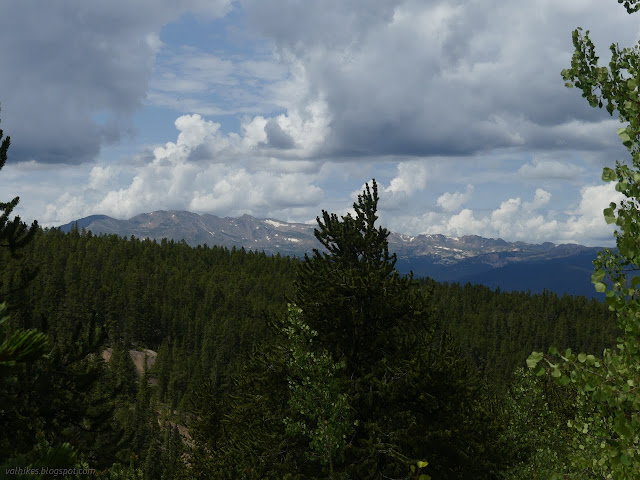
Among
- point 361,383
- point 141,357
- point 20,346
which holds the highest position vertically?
point 20,346

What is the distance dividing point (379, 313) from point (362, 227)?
10.8 feet

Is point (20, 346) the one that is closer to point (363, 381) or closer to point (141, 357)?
point (363, 381)

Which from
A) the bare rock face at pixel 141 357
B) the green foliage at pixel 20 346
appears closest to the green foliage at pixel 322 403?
the green foliage at pixel 20 346

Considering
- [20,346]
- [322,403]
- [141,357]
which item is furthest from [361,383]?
[141,357]

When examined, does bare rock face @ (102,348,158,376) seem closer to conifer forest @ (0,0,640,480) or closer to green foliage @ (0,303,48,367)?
conifer forest @ (0,0,640,480)

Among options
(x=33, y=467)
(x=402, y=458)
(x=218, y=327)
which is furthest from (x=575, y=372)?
(x=218, y=327)

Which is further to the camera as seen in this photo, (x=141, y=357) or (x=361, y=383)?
(x=141, y=357)

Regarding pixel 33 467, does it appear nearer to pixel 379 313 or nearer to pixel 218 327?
pixel 379 313

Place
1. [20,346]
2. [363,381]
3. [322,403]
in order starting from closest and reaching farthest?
[20,346]
[322,403]
[363,381]

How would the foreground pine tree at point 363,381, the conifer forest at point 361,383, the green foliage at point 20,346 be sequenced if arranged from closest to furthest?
the green foliage at point 20,346 < the conifer forest at point 361,383 < the foreground pine tree at point 363,381

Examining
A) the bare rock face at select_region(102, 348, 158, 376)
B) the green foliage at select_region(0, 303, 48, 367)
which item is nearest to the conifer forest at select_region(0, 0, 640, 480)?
the green foliage at select_region(0, 303, 48, 367)

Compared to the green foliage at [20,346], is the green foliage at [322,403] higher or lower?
lower

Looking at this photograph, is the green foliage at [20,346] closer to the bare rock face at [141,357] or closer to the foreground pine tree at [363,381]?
the foreground pine tree at [363,381]

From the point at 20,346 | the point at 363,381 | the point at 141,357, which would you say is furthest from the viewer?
the point at 141,357
